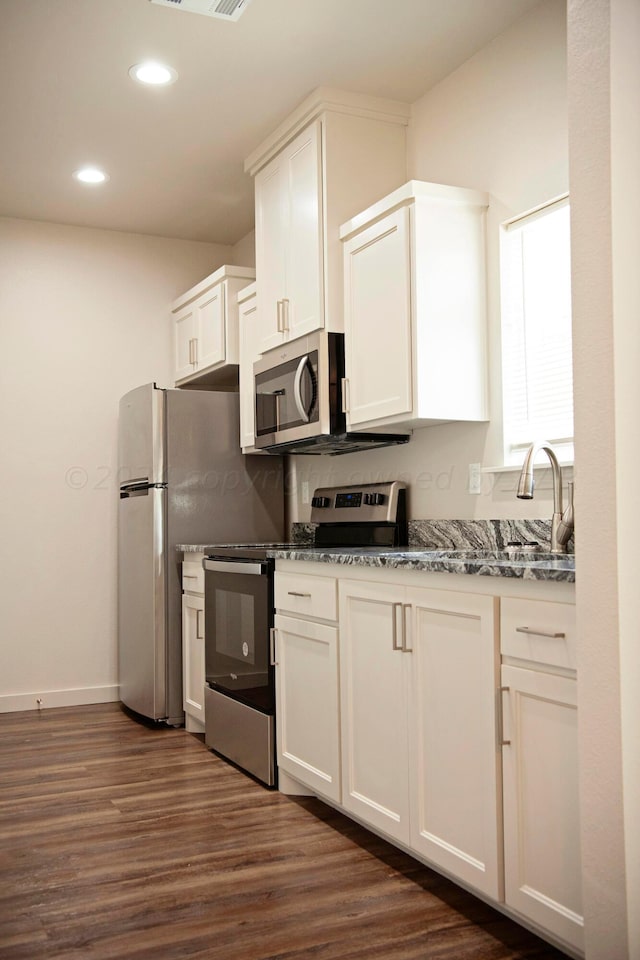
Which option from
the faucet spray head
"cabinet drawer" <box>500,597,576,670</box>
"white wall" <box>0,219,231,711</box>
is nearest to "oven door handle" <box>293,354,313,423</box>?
the faucet spray head

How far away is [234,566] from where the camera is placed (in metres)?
3.58

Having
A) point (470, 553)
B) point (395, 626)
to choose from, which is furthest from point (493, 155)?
point (395, 626)

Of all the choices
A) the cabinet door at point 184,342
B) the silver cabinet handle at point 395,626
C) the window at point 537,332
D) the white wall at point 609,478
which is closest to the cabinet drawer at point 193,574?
the cabinet door at point 184,342

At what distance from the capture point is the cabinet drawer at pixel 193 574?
4109 mm

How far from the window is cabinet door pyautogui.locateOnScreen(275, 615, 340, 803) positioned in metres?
0.91

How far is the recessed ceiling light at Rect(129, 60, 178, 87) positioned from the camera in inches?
131

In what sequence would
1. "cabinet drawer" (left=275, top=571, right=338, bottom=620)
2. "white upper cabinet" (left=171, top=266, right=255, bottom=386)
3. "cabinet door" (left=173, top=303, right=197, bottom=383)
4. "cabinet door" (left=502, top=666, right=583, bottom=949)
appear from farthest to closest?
1. "cabinet door" (left=173, top=303, right=197, bottom=383)
2. "white upper cabinet" (left=171, top=266, right=255, bottom=386)
3. "cabinet drawer" (left=275, top=571, right=338, bottom=620)
4. "cabinet door" (left=502, top=666, right=583, bottom=949)

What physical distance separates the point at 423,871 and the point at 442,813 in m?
0.33

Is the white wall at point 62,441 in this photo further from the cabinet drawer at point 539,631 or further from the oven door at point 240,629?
the cabinet drawer at point 539,631

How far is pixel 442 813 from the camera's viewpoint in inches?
88.5

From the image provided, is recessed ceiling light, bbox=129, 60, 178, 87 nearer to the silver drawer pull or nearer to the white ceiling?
the white ceiling

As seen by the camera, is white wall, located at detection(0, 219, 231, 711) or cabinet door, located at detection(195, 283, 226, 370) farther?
white wall, located at detection(0, 219, 231, 711)

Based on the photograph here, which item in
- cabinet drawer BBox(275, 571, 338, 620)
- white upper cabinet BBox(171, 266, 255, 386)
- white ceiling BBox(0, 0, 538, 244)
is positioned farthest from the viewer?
white upper cabinet BBox(171, 266, 255, 386)

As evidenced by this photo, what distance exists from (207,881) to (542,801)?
3.43 feet
